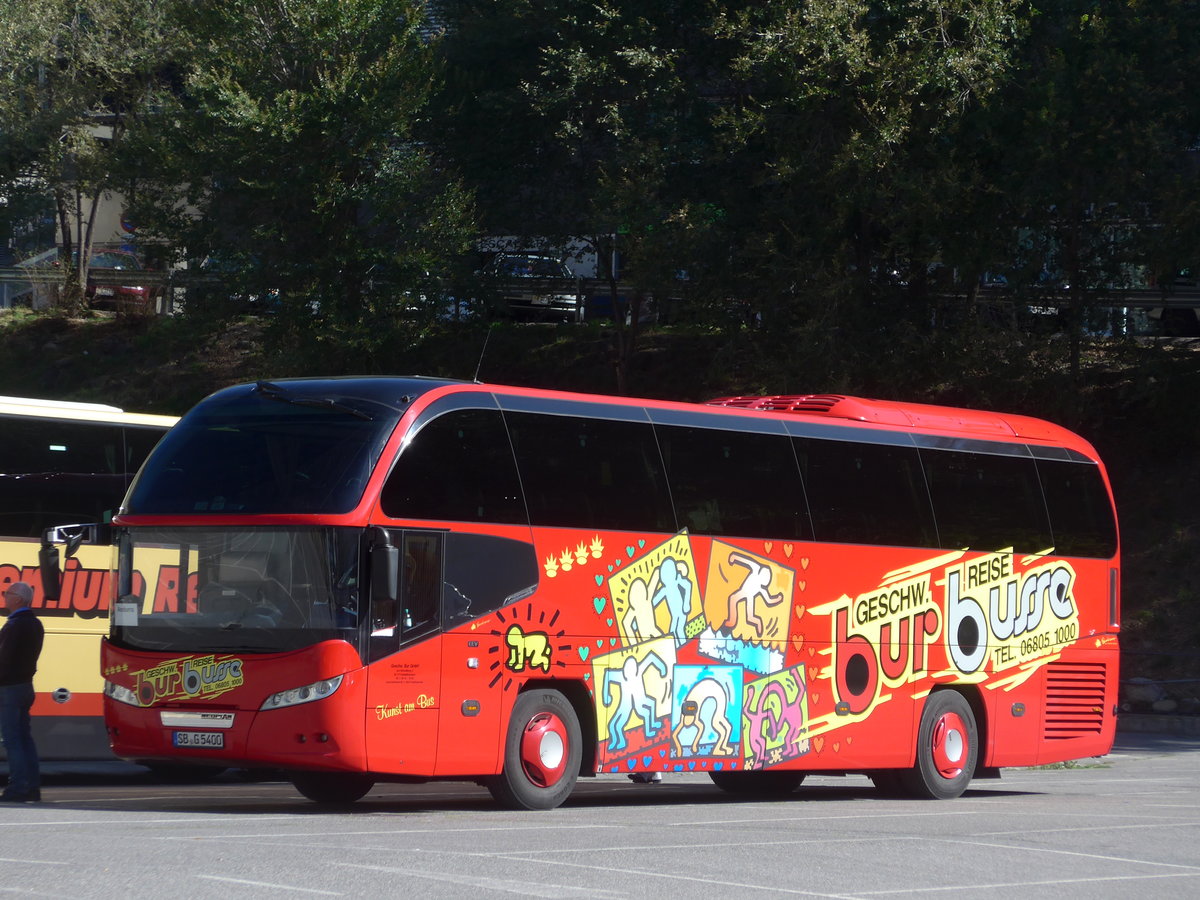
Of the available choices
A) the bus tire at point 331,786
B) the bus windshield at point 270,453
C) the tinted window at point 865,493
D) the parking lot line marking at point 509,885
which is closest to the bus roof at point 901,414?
the tinted window at point 865,493

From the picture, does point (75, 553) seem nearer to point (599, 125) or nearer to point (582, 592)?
point (582, 592)

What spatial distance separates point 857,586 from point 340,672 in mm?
6000

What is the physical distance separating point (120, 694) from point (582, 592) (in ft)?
12.4

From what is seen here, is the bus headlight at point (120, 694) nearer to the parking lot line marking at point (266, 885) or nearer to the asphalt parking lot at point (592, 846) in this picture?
the asphalt parking lot at point (592, 846)

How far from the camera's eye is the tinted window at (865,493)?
1594 cm

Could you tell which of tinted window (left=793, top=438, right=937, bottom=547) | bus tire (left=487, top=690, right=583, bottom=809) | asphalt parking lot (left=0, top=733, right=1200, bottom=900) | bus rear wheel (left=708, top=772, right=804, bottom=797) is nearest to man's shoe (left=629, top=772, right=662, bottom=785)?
bus rear wheel (left=708, top=772, right=804, bottom=797)

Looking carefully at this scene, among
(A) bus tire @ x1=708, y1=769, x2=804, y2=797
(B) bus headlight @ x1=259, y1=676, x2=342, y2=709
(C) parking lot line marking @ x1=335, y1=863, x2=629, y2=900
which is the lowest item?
(A) bus tire @ x1=708, y1=769, x2=804, y2=797

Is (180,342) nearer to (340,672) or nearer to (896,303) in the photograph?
(896,303)

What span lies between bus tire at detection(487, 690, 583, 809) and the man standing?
12.5 feet

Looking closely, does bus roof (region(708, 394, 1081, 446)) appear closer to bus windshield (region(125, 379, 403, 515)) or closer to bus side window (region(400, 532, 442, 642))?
bus side window (region(400, 532, 442, 642))

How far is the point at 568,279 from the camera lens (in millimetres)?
37781

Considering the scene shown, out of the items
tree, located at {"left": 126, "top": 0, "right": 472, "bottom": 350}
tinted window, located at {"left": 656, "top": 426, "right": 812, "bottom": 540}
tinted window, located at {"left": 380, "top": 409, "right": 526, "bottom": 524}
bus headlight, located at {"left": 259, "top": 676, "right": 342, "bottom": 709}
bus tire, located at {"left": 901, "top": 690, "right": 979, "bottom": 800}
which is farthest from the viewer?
tree, located at {"left": 126, "top": 0, "right": 472, "bottom": 350}

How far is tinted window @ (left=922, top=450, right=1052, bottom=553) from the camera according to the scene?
56.1 feet

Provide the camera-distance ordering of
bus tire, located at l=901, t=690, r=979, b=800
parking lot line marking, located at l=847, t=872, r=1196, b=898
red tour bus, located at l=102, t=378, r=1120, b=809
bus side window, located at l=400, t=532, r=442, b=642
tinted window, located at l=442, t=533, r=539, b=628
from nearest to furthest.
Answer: parking lot line marking, located at l=847, t=872, r=1196, b=898 → red tour bus, located at l=102, t=378, r=1120, b=809 → bus side window, located at l=400, t=532, r=442, b=642 → tinted window, located at l=442, t=533, r=539, b=628 → bus tire, located at l=901, t=690, r=979, b=800
